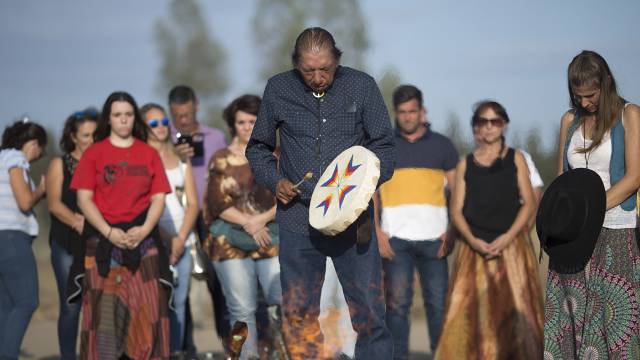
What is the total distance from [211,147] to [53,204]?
5.26 ft

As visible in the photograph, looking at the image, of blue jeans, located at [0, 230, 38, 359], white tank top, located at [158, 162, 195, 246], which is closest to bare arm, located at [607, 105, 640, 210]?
white tank top, located at [158, 162, 195, 246]

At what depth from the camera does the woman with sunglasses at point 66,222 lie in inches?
362

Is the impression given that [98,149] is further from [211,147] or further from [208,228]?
[211,147]


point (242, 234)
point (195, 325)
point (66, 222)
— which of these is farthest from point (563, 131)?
point (195, 325)

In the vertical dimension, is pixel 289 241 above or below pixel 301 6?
below

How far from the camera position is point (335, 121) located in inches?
249

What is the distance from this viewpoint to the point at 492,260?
880cm

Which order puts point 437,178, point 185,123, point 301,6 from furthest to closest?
point 301,6 < point 185,123 < point 437,178

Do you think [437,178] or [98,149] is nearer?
[98,149]

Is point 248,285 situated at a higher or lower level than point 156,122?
lower

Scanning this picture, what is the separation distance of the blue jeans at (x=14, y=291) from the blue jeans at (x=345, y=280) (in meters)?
3.25

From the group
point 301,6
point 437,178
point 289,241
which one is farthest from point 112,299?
point 301,6

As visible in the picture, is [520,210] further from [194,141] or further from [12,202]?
[12,202]

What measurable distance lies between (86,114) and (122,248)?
186 centimetres
